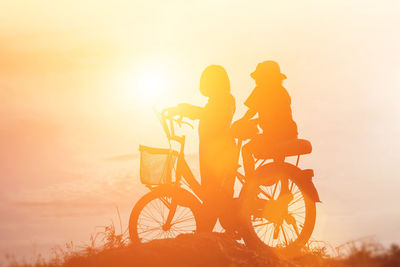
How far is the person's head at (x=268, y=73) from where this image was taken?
7.80 metres

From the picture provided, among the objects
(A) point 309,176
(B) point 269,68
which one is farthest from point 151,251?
(B) point 269,68

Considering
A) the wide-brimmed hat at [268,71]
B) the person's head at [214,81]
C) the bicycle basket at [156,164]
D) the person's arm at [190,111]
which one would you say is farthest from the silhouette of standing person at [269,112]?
the bicycle basket at [156,164]

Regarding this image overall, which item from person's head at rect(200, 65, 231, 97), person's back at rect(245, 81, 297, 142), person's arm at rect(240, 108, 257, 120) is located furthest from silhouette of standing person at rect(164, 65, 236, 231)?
person's back at rect(245, 81, 297, 142)

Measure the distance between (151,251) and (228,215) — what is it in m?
1.20

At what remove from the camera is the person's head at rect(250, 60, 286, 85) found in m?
7.80

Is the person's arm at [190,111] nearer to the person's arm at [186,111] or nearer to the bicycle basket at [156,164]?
the person's arm at [186,111]

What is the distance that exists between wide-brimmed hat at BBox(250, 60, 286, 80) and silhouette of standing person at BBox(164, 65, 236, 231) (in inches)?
18.5

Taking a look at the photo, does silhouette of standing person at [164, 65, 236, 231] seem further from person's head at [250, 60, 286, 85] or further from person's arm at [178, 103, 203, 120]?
person's head at [250, 60, 286, 85]

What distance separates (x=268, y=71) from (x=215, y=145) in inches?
48.4

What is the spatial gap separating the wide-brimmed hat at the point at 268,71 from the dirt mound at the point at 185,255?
2.25 m

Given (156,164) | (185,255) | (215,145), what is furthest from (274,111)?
(185,255)

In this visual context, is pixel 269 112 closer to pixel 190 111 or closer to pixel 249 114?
pixel 249 114

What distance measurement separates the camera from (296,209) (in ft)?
26.2

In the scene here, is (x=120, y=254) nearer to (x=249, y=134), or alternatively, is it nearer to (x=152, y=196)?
(x=152, y=196)
